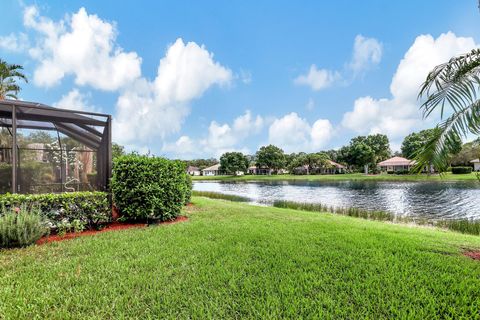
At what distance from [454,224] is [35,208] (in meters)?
14.0

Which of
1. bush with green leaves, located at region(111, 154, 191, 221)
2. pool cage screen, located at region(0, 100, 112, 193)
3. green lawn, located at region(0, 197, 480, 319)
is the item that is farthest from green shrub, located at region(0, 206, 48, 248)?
pool cage screen, located at region(0, 100, 112, 193)

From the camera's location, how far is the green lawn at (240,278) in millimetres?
2578

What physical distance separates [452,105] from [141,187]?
6.97 meters

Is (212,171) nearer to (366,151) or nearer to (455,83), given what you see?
(366,151)

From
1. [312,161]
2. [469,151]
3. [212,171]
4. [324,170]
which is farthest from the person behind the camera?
[212,171]

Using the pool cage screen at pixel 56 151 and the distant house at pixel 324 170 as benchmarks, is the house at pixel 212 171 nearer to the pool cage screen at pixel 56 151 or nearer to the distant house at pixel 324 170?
the distant house at pixel 324 170

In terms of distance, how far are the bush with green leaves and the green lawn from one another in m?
1.37

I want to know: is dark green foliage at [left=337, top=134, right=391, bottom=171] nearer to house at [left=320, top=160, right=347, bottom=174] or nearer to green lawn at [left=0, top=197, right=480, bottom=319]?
house at [left=320, top=160, right=347, bottom=174]

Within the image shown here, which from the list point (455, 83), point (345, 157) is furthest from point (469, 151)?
point (345, 157)

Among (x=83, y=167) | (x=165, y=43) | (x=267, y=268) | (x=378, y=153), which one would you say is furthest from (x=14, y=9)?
(x=378, y=153)

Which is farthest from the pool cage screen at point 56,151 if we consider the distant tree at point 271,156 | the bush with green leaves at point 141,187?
the distant tree at point 271,156

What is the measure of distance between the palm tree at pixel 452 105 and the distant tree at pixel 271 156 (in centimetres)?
5891

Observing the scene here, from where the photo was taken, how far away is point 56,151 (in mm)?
7242

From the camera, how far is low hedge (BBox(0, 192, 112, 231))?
5.26 metres
